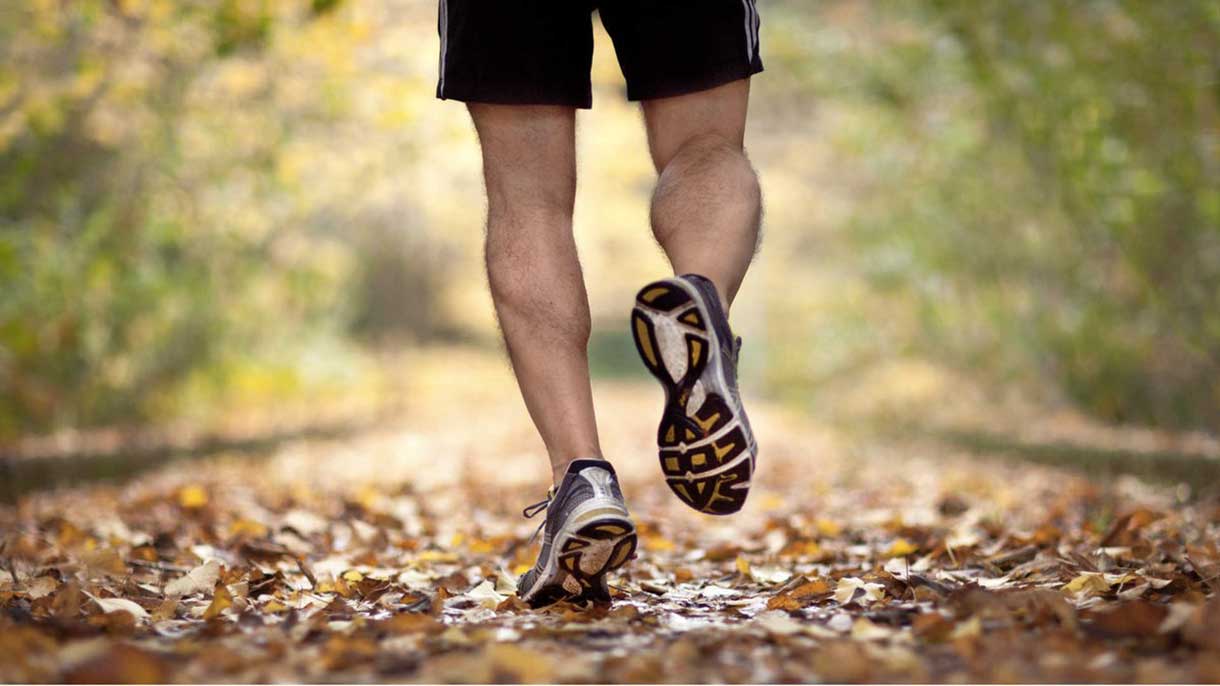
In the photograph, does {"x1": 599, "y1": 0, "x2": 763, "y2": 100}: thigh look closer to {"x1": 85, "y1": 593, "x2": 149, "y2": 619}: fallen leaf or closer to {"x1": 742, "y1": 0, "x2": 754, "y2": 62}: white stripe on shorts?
{"x1": 742, "y1": 0, "x2": 754, "y2": 62}: white stripe on shorts

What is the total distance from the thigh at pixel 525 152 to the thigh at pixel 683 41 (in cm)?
13

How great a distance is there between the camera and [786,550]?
2.53 meters

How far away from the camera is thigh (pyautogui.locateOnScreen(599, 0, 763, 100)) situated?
1.86 meters

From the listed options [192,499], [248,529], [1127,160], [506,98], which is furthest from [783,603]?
[1127,160]

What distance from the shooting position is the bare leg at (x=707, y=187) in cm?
182

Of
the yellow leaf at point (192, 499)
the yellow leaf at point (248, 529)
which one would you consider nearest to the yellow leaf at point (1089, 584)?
the yellow leaf at point (248, 529)

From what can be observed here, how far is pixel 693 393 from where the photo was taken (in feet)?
5.50

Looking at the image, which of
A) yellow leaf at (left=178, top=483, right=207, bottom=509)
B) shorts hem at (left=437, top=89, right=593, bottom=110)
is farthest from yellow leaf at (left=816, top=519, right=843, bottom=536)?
yellow leaf at (left=178, top=483, right=207, bottom=509)

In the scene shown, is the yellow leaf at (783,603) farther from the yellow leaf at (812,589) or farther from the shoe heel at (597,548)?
the shoe heel at (597,548)

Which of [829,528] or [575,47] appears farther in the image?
[829,528]

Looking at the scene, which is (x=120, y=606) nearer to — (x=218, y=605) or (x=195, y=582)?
(x=218, y=605)

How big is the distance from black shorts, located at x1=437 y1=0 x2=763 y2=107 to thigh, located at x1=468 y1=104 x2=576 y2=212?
0.03 m

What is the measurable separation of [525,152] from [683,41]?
30 cm

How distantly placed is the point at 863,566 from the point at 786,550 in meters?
0.30
